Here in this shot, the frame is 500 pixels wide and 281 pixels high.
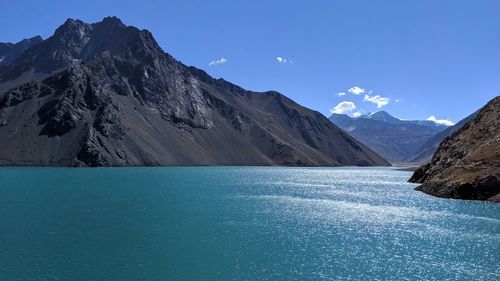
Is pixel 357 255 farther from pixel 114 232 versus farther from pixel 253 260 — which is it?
pixel 114 232

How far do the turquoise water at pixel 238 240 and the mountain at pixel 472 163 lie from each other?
8.27 metres

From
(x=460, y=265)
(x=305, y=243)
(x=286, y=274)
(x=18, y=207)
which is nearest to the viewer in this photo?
(x=286, y=274)

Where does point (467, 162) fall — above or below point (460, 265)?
above

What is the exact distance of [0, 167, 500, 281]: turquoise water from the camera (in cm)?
4159

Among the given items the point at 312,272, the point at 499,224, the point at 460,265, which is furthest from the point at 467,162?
the point at 312,272

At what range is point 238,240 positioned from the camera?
55.7m

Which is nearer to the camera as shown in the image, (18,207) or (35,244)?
(35,244)

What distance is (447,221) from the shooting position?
7406cm

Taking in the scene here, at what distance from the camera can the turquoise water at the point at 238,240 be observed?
41594 mm

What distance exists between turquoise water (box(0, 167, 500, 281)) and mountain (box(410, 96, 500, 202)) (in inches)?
325

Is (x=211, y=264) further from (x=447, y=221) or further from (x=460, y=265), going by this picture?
(x=447, y=221)

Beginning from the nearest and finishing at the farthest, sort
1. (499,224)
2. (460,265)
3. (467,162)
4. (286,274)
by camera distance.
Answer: (286,274) → (460,265) → (499,224) → (467,162)

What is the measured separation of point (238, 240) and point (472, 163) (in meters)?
81.3

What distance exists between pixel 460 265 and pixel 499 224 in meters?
31.4
